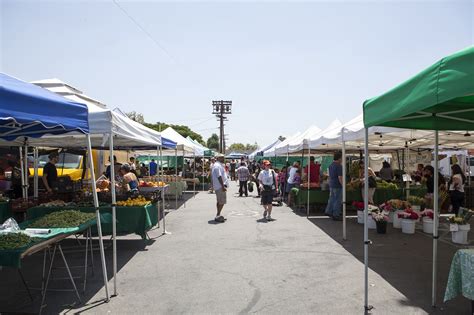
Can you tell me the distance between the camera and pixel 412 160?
77.1 feet

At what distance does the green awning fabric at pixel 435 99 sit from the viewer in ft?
9.38

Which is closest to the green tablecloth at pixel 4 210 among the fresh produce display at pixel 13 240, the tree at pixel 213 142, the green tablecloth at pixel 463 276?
the fresh produce display at pixel 13 240

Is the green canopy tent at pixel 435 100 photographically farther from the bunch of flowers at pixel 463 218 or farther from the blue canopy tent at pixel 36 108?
the blue canopy tent at pixel 36 108

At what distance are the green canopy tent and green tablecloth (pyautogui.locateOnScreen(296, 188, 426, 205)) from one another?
21.6ft

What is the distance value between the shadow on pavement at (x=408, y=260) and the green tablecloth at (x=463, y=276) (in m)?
0.39

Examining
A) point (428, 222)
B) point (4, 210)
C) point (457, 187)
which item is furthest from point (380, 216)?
point (4, 210)

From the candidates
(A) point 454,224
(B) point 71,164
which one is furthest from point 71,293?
(B) point 71,164

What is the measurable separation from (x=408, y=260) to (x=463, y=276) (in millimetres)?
2611

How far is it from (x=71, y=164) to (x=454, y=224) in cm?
1429

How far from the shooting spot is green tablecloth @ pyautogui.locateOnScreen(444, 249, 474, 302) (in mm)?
3734

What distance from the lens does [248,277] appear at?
5.44m

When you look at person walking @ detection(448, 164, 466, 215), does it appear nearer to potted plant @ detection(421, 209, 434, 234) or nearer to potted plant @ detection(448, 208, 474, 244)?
potted plant @ detection(421, 209, 434, 234)

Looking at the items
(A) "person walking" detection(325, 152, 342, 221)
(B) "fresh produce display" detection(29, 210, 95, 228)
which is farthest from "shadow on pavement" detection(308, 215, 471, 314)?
(B) "fresh produce display" detection(29, 210, 95, 228)

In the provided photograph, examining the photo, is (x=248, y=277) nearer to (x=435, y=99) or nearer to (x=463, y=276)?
(x=463, y=276)
